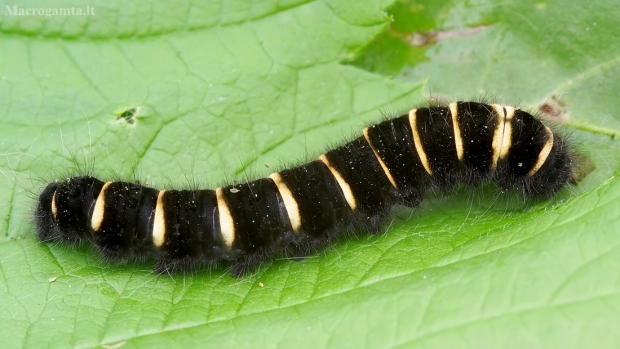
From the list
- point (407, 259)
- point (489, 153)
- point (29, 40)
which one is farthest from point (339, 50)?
point (29, 40)

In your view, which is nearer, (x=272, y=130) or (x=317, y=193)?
(x=317, y=193)

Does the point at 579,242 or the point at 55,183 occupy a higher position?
the point at 55,183

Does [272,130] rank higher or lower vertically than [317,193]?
higher

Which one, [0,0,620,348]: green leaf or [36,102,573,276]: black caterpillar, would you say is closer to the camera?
[0,0,620,348]: green leaf

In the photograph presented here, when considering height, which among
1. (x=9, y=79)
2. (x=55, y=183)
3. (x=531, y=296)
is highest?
(x=9, y=79)

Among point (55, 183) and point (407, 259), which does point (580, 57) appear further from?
point (55, 183)
